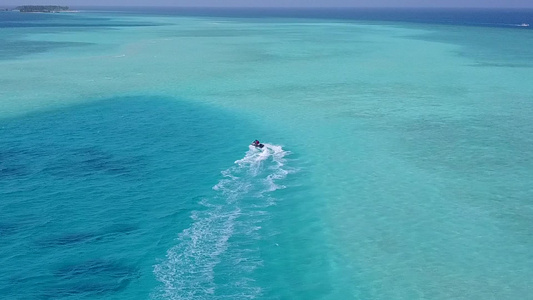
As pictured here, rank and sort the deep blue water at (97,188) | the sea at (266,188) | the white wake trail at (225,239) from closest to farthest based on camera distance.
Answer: the white wake trail at (225,239) < the sea at (266,188) < the deep blue water at (97,188)

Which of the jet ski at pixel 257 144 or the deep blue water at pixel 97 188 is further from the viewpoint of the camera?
the jet ski at pixel 257 144

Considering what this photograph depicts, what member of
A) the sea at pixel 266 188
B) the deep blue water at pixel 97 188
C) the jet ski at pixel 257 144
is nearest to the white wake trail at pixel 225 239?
the sea at pixel 266 188

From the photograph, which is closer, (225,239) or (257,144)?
(225,239)

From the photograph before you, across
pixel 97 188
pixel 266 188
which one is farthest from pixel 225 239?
pixel 97 188

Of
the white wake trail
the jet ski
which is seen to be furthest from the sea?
the jet ski

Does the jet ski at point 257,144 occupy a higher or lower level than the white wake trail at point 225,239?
higher

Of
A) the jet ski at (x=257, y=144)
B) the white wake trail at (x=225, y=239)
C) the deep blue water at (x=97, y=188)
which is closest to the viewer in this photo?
the white wake trail at (x=225, y=239)

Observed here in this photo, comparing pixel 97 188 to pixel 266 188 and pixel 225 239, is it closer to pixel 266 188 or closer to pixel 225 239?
pixel 225 239

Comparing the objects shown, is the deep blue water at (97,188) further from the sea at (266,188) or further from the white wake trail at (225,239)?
the white wake trail at (225,239)

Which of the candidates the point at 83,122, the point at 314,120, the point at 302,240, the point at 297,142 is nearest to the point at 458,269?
the point at 302,240
